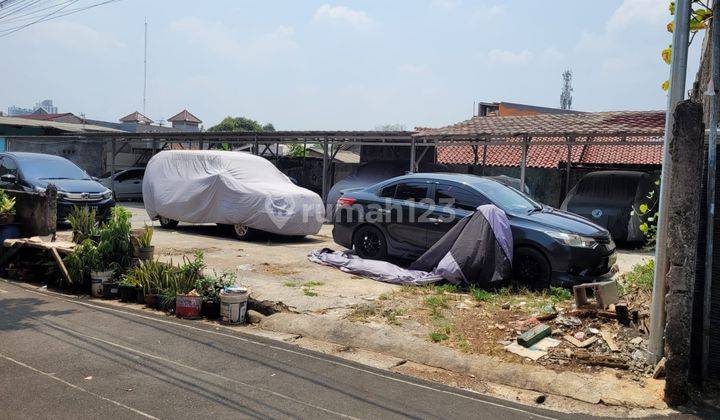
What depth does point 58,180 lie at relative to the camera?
13.2m

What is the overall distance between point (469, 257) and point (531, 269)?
90 centimetres

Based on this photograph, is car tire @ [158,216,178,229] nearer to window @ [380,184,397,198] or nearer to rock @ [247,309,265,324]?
window @ [380,184,397,198]

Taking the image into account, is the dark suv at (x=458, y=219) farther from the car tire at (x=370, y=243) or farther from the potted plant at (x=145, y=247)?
the potted plant at (x=145, y=247)

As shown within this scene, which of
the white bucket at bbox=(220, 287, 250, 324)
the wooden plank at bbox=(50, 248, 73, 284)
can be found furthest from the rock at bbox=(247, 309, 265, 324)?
the wooden plank at bbox=(50, 248, 73, 284)

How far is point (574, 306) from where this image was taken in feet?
21.9

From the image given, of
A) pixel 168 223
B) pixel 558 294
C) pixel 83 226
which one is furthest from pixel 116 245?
pixel 558 294

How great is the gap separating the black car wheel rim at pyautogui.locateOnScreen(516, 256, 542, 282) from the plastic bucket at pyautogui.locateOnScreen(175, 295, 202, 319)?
14.4 feet

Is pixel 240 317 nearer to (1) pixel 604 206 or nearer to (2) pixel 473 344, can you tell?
(2) pixel 473 344

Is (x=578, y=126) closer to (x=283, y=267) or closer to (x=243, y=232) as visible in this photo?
(x=243, y=232)

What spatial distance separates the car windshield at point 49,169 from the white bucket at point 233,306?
855 cm

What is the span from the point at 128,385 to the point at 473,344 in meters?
3.19

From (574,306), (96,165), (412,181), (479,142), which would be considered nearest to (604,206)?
(479,142)

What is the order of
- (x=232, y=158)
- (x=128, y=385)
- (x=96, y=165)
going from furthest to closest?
(x=96, y=165)
(x=232, y=158)
(x=128, y=385)

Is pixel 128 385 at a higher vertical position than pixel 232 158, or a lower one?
lower
